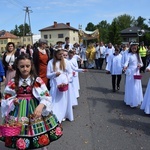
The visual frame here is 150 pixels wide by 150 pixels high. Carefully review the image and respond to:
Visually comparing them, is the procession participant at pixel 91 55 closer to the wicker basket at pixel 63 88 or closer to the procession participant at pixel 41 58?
the procession participant at pixel 41 58

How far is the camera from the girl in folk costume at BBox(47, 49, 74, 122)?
6023 mm

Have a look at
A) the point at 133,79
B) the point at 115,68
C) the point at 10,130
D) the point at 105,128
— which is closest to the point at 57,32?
the point at 115,68

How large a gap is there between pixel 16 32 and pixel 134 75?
138m

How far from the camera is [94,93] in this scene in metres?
10.1

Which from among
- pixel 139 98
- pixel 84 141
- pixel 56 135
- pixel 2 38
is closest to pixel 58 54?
pixel 84 141

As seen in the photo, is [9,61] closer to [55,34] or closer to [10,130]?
[10,130]

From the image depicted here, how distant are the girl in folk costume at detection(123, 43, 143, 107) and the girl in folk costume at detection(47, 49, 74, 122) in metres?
2.41

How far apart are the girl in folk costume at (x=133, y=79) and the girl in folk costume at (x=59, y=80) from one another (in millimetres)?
2406

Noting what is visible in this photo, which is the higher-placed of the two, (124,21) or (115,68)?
(124,21)

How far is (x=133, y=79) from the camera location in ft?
25.5

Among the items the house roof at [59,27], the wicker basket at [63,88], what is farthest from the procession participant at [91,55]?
the house roof at [59,27]

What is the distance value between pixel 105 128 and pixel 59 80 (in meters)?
1.61

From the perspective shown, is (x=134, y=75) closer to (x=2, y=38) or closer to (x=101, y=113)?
(x=101, y=113)

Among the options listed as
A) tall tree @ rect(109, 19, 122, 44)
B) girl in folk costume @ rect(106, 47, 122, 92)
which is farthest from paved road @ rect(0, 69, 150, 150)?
tall tree @ rect(109, 19, 122, 44)
